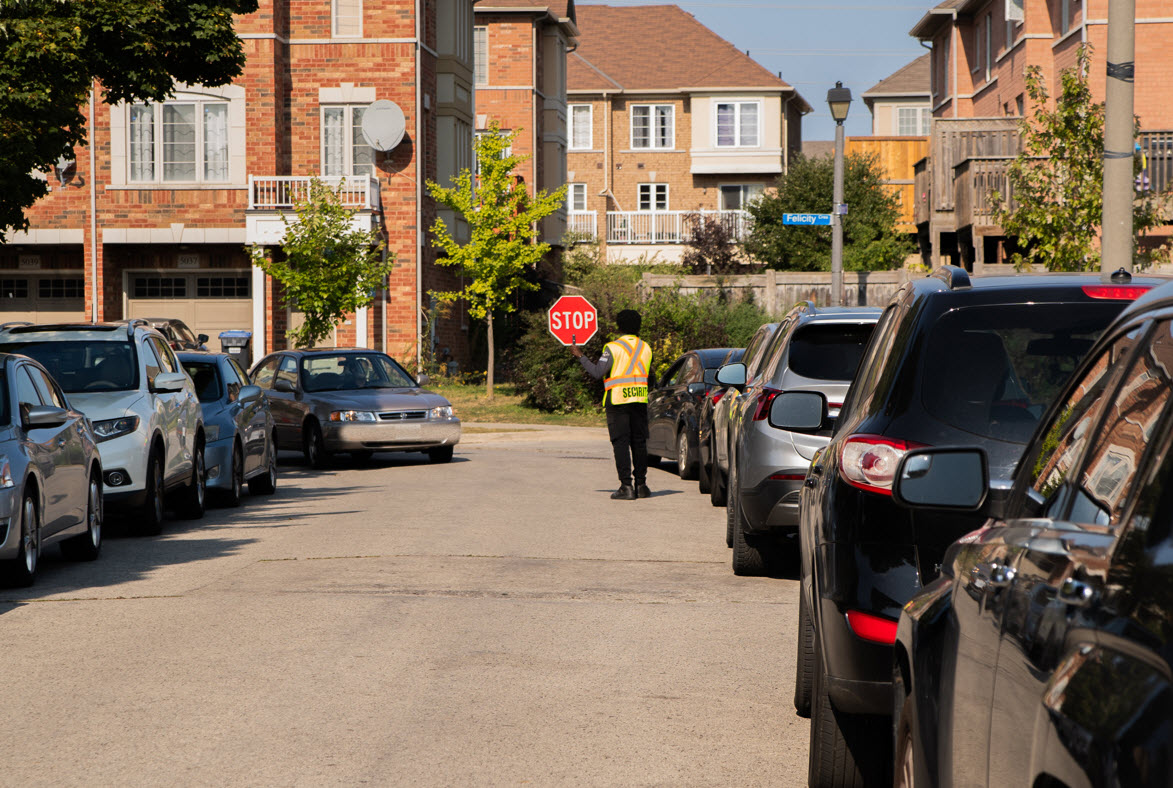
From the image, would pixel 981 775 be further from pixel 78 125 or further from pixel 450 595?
pixel 78 125

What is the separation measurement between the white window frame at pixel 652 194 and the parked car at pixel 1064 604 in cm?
5473

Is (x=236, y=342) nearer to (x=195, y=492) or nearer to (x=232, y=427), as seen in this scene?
(x=232, y=427)

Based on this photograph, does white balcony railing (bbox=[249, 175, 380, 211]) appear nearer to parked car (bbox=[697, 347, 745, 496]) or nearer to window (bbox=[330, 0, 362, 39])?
window (bbox=[330, 0, 362, 39])

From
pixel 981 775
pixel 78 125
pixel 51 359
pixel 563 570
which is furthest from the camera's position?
pixel 78 125

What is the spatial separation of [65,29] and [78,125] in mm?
1425

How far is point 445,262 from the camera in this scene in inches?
1391

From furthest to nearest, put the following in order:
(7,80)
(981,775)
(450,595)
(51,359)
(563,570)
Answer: (7,80) → (51,359) → (563,570) → (450,595) → (981,775)

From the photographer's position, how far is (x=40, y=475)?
398 inches

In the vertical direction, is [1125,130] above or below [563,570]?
above

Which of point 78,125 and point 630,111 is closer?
point 78,125

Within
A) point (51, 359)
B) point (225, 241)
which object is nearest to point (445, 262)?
point (225, 241)

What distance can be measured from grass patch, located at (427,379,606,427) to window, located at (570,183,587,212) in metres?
22.9

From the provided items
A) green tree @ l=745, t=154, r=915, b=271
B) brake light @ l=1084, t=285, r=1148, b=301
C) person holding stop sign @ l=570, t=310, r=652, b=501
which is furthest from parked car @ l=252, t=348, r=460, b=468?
green tree @ l=745, t=154, r=915, b=271

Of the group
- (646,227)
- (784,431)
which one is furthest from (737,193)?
(784,431)
